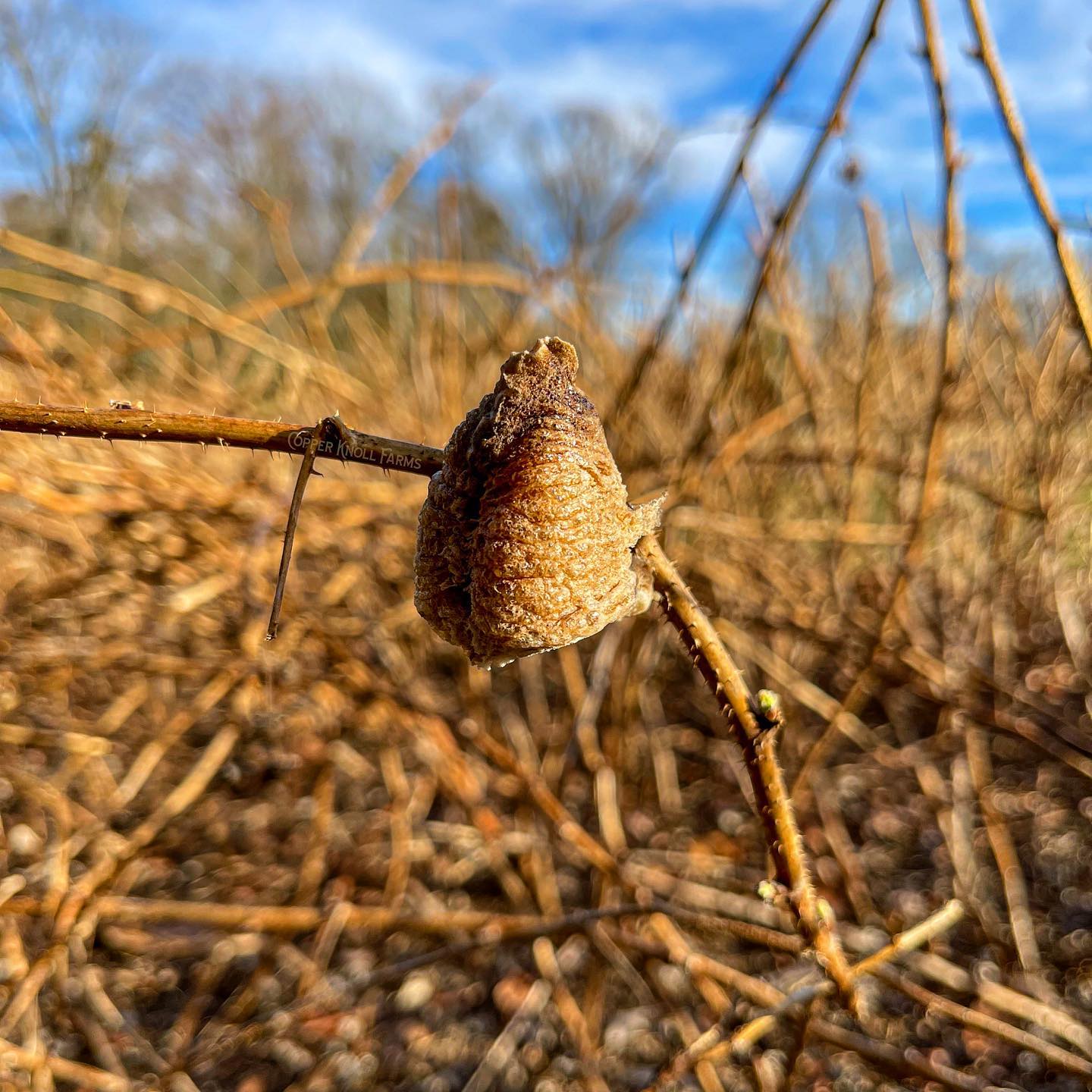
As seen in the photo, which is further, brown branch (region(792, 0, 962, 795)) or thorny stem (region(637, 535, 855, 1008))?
brown branch (region(792, 0, 962, 795))

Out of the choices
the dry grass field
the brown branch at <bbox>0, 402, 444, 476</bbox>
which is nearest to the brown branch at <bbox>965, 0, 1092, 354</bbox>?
the dry grass field

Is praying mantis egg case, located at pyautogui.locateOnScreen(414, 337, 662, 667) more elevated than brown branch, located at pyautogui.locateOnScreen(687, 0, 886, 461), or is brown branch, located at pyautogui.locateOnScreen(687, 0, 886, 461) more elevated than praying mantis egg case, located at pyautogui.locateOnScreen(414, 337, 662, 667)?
brown branch, located at pyautogui.locateOnScreen(687, 0, 886, 461)

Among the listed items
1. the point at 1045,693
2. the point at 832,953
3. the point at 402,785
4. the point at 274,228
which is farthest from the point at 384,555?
the point at 1045,693

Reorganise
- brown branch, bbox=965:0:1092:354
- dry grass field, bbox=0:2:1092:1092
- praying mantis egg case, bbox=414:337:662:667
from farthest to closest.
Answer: dry grass field, bbox=0:2:1092:1092 → brown branch, bbox=965:0:1092:354 → praying mantis egg case, bbox=414:337:662:667

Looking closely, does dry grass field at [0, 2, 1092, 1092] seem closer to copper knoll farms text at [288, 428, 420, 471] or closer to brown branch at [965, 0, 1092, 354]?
brown branch at [965, 0, 1092, 354]

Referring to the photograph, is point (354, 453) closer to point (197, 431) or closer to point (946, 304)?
point (197, 431)

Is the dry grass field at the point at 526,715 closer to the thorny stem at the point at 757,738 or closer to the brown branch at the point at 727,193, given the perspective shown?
the brown branch at the point at 727,193

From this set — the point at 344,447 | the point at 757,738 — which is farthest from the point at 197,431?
the point at 757,738
